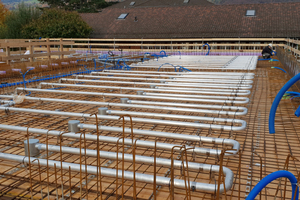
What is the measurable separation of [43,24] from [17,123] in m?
23.6

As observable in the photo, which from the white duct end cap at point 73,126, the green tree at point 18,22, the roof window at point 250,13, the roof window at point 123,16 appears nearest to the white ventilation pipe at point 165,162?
the white duct end cap at point 73,126

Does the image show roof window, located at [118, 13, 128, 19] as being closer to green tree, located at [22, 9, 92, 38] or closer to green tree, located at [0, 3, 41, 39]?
green tree, located at [22, 9, 92, 38]

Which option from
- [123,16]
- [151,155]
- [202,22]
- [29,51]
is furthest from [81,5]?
[151,155]

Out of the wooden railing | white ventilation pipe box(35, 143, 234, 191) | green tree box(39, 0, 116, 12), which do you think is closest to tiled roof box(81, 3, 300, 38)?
green tree box(39, 0, 116, 12)

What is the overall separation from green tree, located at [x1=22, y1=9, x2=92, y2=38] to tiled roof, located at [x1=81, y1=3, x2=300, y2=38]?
1.83 metres

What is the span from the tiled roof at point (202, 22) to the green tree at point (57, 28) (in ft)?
5.99

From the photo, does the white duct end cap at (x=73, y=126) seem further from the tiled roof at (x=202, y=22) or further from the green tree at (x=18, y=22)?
the green tree at (x=18, y=22)

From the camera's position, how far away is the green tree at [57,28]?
24953 mm

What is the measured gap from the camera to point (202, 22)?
81.2 feet

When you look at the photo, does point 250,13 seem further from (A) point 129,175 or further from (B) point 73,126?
(A) point 129,175

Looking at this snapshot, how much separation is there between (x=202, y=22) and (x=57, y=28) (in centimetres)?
1285

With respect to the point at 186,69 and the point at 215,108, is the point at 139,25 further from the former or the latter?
the point at 215,108

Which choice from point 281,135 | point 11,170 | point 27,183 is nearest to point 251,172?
point 281,135

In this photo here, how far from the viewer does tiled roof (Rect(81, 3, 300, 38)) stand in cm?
2275
